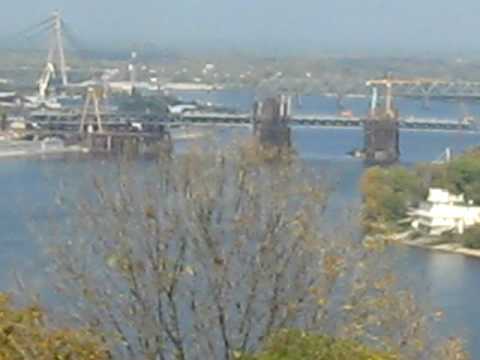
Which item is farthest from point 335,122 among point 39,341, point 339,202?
point 39,341

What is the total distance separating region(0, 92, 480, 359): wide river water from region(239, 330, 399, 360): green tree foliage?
0.70m

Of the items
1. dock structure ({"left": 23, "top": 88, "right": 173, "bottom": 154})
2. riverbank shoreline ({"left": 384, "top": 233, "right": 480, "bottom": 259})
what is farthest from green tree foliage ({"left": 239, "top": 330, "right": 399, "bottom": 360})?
dock structure ({"left": 23, "top": 88, "right": 173, "bottom": 154})

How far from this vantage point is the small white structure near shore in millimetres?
10211

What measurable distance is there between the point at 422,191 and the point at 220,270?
8.68 m

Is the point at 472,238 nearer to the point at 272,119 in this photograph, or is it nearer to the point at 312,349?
the point at 312,349

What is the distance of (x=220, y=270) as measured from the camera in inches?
98.0

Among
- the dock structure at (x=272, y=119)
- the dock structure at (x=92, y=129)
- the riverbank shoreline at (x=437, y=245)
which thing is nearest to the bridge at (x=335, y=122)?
the dock structure at (x=272, y=119)

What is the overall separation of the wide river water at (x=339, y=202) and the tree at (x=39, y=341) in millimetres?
726

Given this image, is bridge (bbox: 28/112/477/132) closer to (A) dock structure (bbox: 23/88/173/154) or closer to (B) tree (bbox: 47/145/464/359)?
(A) dock structure (bbox: 23/88/173/154)

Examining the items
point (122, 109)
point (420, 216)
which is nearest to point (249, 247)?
point (420, 216)

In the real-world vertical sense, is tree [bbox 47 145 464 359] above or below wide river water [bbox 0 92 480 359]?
above

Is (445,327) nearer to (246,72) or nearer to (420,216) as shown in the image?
(420,216)

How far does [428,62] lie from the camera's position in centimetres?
3788

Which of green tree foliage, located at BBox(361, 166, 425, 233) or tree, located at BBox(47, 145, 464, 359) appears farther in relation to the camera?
green tree foliage, located at BBox(361, 166, 425, 233)
